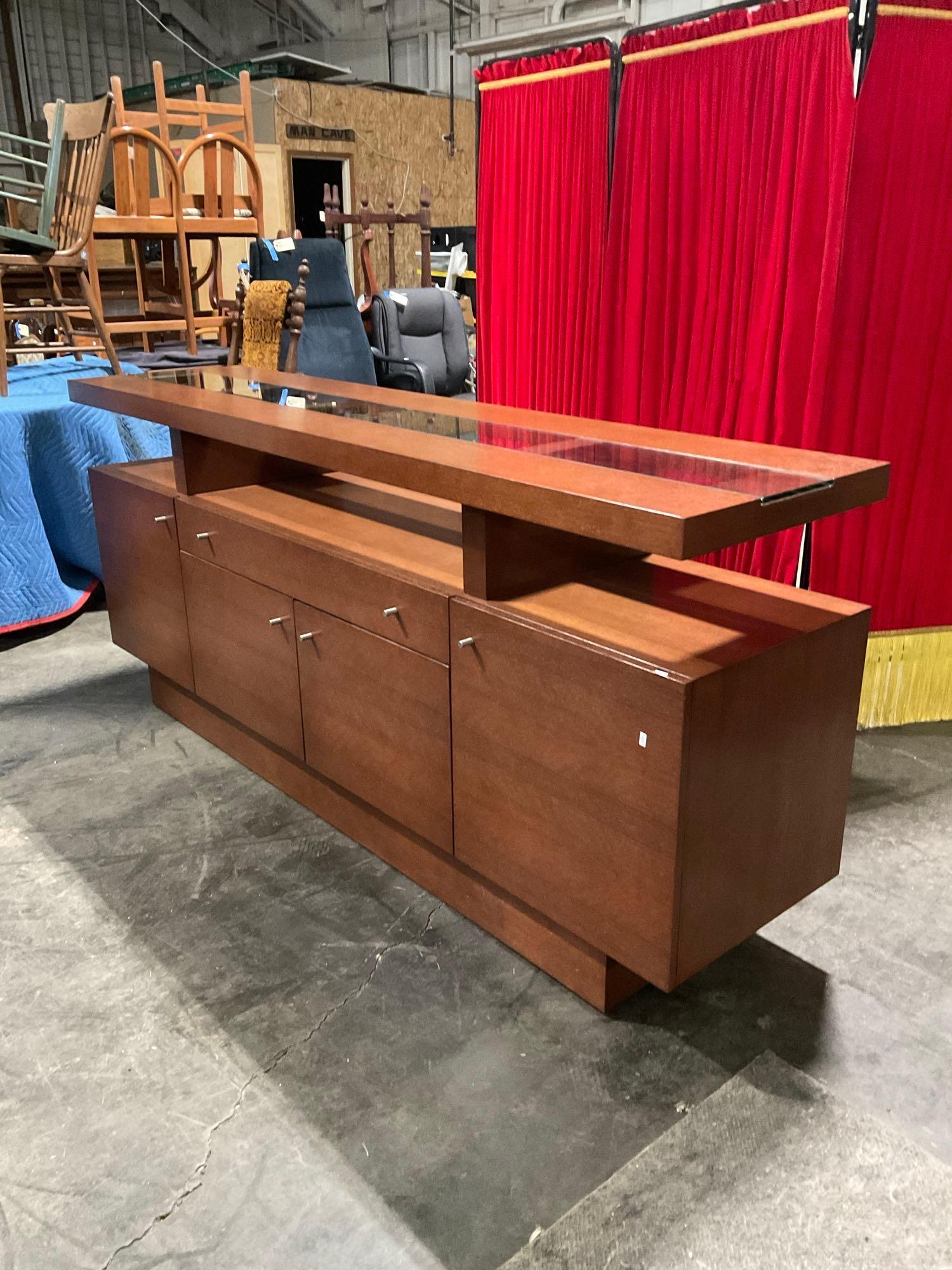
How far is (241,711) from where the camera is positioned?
2.21 metres

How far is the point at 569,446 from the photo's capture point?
1576mm

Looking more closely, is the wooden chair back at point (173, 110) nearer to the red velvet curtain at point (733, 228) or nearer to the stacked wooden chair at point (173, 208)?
the stacked wooden chair at point (173, 208)

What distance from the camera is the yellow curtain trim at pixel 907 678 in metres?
2.46

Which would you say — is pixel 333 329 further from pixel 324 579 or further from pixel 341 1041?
pixel 341 1041

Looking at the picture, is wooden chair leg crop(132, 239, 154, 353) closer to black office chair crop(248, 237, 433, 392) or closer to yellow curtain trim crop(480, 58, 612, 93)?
black office chair crop(248, 237, 433, 392)

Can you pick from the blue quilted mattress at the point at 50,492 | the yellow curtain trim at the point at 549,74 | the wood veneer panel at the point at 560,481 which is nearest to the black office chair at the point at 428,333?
the blue quilted mattress at the point at 50,492

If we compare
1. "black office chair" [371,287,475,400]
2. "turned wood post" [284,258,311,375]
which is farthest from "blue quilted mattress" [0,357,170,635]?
"black office chair" [371,287,475,400]

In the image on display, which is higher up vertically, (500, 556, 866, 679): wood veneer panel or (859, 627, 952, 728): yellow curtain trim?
(500, 556, 866, 679): wood veneer panel

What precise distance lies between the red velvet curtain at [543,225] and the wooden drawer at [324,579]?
43.5 inches

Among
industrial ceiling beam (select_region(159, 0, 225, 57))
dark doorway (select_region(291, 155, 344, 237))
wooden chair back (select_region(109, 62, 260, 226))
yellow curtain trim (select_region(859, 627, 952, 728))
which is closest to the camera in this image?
yellow curtain trim (select_region(859, 627, 952, 728))

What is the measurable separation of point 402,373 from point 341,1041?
4.22 metres

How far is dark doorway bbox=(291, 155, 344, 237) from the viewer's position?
9264mm

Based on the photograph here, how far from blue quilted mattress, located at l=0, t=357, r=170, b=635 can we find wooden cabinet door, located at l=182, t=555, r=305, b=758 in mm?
1232

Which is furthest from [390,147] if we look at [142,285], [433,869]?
[433,869]
